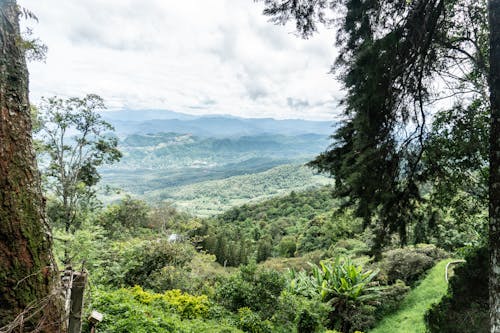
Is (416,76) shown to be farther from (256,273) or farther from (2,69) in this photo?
(256,273)

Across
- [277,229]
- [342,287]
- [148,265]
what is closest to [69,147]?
[148,265]

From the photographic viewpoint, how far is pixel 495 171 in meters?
1.97

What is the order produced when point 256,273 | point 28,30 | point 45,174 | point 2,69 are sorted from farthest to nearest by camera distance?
point 45,174 → point 256,273 → point 28,30 → point 2,69

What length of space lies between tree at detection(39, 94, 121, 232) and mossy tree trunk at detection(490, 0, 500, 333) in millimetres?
12924

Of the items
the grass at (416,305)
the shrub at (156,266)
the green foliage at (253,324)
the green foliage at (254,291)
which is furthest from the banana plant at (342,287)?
the shrub at (156,266)

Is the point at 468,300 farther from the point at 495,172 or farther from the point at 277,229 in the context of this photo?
the point at 277,229

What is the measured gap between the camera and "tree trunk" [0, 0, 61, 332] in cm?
174

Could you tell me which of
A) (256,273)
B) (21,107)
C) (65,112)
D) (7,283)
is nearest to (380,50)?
(21,107)

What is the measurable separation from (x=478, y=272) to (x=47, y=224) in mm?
4929

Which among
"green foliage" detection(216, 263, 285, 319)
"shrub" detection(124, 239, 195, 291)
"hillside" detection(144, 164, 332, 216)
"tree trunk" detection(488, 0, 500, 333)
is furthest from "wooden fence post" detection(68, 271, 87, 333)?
"hillside" detection(144, 164, 332, 216)

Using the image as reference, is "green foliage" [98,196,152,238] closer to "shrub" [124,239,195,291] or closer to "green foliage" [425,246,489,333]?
"shrub" [124,239,195,291]

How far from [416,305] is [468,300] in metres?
5.35

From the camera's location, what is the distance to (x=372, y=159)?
2871 mm

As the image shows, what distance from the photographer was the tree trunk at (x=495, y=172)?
1.90 meters
